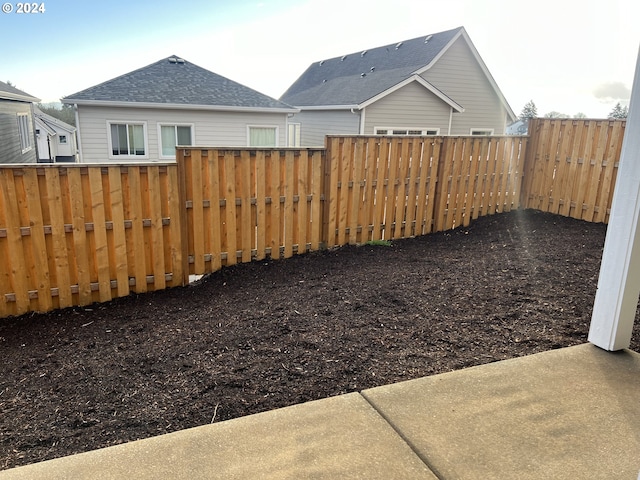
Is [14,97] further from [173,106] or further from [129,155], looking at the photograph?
[173,106]

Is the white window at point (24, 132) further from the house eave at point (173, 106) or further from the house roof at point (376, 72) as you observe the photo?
the house roof at point (376, 72)

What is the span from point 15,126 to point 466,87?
18.2 m

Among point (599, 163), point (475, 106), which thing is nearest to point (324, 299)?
point (599, 163)

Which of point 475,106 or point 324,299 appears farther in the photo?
point 475,106

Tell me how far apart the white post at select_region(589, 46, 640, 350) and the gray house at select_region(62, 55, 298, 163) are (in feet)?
44.0

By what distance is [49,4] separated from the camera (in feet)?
39.0

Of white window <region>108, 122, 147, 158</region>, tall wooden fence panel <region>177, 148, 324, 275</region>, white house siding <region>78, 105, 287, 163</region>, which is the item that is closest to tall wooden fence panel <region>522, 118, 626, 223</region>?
tall wooden fence panel <region>177, 148, 324, 275</region>

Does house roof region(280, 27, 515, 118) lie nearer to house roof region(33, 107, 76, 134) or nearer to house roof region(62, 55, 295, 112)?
house roof region(62, 55, 295, 112)

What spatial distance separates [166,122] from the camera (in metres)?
14.8

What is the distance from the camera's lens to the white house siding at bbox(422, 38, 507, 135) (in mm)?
18016

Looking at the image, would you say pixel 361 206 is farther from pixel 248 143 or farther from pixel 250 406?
pixel 248 143

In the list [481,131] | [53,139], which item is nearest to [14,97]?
[481,131]

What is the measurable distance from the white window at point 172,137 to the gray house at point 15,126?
16.9ft

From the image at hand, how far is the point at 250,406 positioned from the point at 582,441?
1856 millimetres
